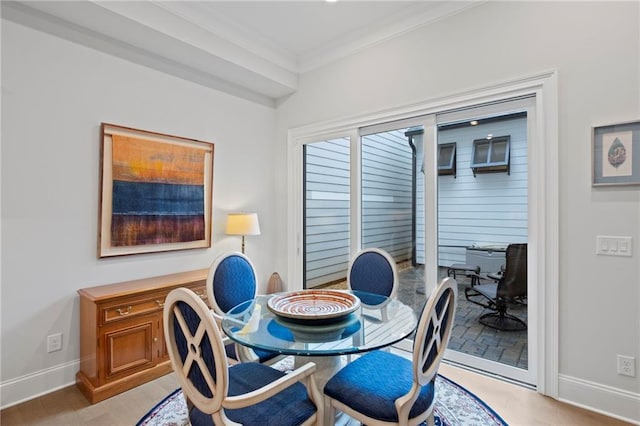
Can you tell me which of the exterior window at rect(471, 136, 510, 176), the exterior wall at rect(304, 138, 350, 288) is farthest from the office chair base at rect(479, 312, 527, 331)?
the exterior wall at rect(304, 138, 350, 288)

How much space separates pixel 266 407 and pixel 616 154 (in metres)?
2.53

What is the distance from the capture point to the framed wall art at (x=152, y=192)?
8.91ft

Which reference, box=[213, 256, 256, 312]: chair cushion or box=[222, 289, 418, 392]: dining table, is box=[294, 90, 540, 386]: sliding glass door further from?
box=[213, 256, 256, 312]: chair cushion

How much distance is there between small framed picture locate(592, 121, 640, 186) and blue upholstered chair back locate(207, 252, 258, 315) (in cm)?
250

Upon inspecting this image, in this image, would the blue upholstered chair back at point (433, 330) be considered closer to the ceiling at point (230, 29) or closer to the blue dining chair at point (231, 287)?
the blue dining chair at point (231, 287)

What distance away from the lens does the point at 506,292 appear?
2740mm

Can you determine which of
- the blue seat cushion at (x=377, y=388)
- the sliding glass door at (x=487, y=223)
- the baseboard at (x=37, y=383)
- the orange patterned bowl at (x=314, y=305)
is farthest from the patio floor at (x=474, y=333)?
the baseboard at (x=37, y=383)

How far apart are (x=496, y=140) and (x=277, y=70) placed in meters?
2.36

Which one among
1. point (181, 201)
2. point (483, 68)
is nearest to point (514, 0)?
point (483, 68)

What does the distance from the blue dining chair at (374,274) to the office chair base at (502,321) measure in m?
1.10

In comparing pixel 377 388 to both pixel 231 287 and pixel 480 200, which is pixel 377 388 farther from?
pixel 480 200

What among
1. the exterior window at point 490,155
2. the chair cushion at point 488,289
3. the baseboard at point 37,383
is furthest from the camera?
the chair cushion at point 488,289

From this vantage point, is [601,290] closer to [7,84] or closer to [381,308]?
[381,308]

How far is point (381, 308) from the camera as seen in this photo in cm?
215
